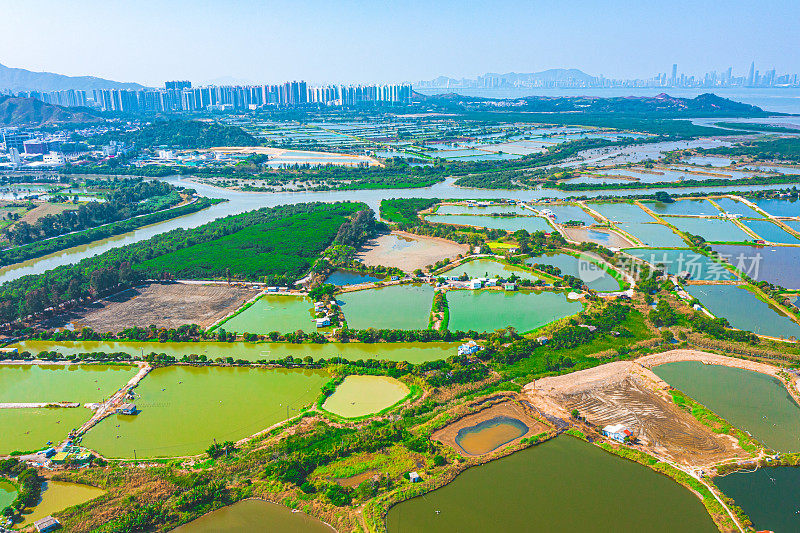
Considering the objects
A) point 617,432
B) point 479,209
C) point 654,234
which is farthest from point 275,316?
point 654,234

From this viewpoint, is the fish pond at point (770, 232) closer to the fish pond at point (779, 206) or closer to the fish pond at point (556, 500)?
the fish pond at point (779, 206)

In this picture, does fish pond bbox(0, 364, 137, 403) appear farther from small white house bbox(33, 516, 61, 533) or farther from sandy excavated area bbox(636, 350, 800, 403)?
sandy excavated area bbox(636, 350, 800, 403)

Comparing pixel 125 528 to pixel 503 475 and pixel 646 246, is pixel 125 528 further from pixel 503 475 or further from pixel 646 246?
pixel 646 246

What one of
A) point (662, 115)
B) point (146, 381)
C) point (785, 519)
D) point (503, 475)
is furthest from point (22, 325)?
point (662, 115)

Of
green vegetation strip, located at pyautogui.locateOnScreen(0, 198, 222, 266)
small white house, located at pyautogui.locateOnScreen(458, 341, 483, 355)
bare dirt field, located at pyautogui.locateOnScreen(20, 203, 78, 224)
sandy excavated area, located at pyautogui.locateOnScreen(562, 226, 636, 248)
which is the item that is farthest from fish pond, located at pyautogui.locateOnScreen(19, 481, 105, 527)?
bare dirt field, located at pyautogui.locateOnScreen(20, 203, 78, 224)

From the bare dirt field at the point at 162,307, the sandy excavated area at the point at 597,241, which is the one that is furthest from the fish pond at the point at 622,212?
the bare dirt field at the point at 162,307

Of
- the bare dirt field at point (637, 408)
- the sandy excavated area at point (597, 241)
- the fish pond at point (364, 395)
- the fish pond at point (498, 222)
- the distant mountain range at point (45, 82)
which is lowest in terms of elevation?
the fish pond at point (364, 395)

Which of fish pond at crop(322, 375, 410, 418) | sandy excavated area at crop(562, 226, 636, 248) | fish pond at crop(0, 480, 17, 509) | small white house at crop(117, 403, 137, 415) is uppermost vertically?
sandy excavated area at crop(562, 226, 636, 248)
